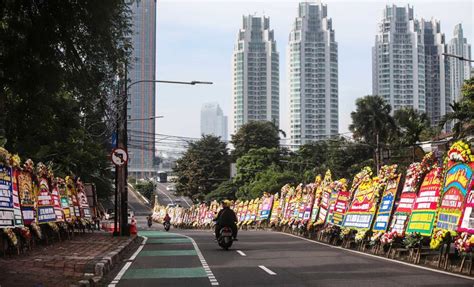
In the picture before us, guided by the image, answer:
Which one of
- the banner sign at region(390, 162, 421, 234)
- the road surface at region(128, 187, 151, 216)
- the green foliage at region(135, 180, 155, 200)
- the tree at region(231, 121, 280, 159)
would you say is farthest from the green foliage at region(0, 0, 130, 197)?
the green foliage at region(135, 180, 155, 200)

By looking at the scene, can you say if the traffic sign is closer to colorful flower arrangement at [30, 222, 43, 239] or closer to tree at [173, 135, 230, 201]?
colorful flower arrangement at [30, 222, 43, 239]

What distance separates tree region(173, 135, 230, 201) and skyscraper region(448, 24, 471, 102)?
3503 centimetres

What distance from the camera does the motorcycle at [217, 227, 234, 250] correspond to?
2002 cm

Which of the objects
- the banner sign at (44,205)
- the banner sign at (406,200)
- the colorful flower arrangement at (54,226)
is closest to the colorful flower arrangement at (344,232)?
the banner sign at (406,200)

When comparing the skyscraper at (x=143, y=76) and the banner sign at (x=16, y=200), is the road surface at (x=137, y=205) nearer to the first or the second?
the skyscraper at (x=143, y=76)

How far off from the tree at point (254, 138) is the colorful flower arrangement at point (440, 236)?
251 feet

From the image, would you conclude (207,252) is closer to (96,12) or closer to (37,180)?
(37,180)

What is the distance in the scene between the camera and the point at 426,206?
1579 cm

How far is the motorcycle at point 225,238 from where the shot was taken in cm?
2002

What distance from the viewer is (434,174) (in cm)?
1609

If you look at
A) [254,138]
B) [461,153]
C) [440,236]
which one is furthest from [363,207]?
[254,138]

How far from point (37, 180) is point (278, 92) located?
295 ft

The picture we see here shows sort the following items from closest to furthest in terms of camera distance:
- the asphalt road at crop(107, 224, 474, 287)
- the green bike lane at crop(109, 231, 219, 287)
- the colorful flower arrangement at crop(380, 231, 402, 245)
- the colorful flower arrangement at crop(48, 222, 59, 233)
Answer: the asphalt road at crop(107, 224, 474, 287)
the green bike lane at crop(109, 231, 219, 287)
the colorful flower arrangement at crop(380, 231, 402, 245)
the colorful flower arrangement at crop(48, 222, 59, 233)

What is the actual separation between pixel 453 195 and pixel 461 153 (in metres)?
0.99
